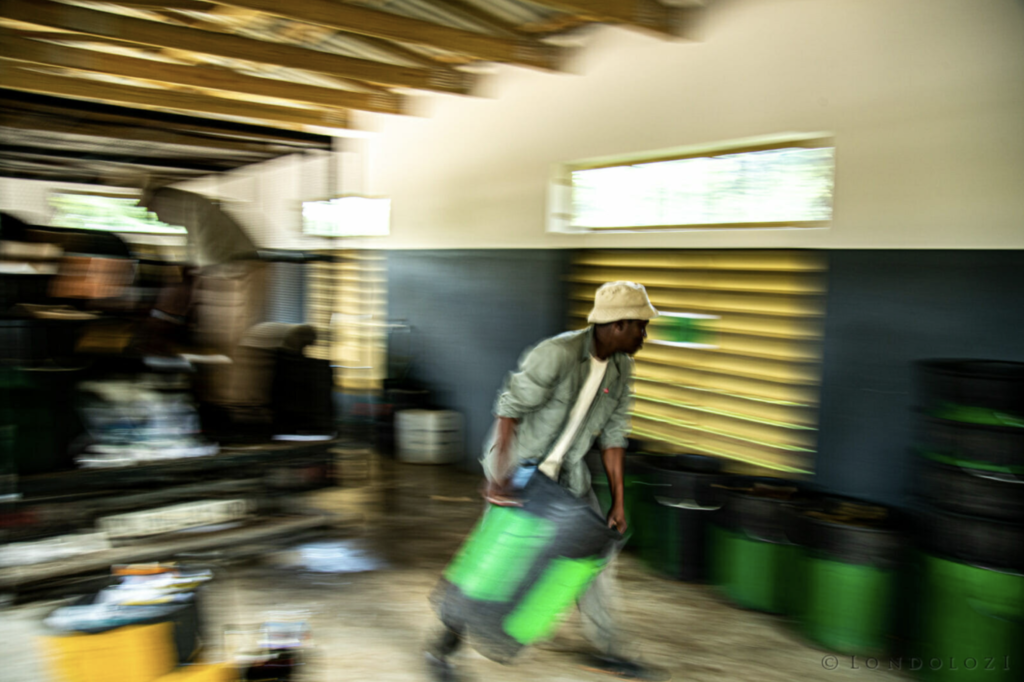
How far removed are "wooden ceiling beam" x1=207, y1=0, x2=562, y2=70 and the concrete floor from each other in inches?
134

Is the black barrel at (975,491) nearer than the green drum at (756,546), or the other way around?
the black barrel at (975,491)

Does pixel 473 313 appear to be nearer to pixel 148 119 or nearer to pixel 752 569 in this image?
pixel 148 119

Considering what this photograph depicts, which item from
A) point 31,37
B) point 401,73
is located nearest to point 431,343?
point 401,73

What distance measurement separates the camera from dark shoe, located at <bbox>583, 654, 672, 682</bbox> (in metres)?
3.71

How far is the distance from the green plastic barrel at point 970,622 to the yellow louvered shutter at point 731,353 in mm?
1174

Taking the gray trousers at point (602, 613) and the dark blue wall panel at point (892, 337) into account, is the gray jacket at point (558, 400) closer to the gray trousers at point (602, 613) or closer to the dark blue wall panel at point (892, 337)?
the gray trousers at point (602, 613)

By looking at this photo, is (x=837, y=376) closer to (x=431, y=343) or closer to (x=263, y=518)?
(x=263, y=518)

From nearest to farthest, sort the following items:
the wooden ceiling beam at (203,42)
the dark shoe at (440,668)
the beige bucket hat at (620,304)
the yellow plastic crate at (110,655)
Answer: the yellow plastic crate at (110,655)
the beige bucket hat at (620,304)
the dark shoe at (440,668)
the wooden ceiling beam at (203,42)

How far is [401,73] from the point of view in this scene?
635 cm

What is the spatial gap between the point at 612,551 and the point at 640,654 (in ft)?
3.29

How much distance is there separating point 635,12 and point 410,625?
3.92 metres

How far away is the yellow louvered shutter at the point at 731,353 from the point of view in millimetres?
4641

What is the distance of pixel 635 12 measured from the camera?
484 cm

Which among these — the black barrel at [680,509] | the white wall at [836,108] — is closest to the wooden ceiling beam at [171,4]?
the white wall at [836,108]
